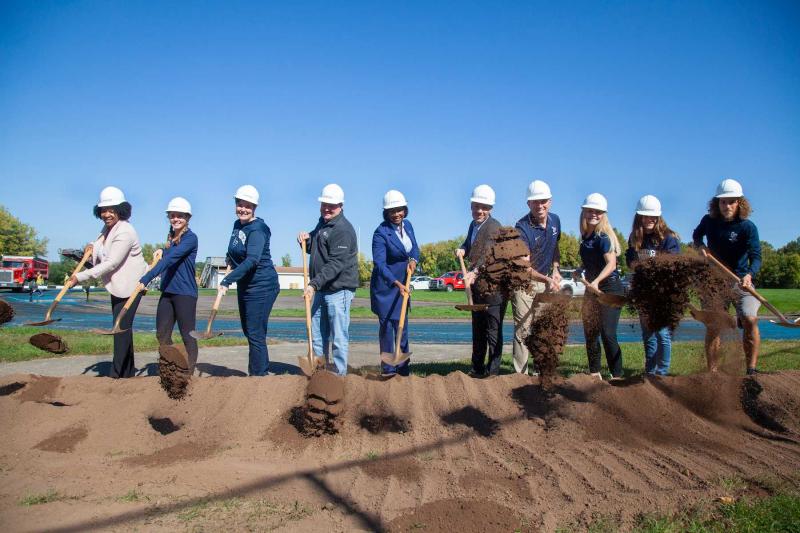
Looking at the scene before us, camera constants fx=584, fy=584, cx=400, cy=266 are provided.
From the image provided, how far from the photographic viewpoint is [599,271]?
6141 millimetres

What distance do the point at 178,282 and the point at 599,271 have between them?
14.9 ft

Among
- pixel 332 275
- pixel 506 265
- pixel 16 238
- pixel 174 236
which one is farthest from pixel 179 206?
pixel 16 238

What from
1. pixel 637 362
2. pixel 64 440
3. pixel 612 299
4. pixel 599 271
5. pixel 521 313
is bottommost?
pixel 64 440

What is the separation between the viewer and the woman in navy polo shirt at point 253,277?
20.7 ft

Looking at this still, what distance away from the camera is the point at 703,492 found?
3.53 m

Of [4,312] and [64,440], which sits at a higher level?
[4,312]

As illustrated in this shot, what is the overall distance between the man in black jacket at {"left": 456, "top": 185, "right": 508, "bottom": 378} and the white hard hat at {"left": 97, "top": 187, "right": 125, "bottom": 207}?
151 inches

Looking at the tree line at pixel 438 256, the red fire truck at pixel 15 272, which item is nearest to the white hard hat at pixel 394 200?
the tree line at pixel 438 256

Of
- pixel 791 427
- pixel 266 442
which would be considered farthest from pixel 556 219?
pixel 266 442

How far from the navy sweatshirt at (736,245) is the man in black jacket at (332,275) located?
3.81 meters

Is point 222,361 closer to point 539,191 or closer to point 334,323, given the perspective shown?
point 334,323

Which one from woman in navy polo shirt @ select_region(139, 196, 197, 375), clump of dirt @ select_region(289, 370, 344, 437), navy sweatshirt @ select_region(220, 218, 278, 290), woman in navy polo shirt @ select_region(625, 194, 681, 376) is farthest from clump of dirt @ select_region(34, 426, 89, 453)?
woman in navy polo shirt @ select_region(625, 194, 681, 376)

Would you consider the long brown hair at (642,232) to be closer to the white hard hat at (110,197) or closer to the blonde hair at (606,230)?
the blonde hair at (606,230)

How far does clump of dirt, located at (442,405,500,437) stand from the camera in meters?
Answer: 4.96
